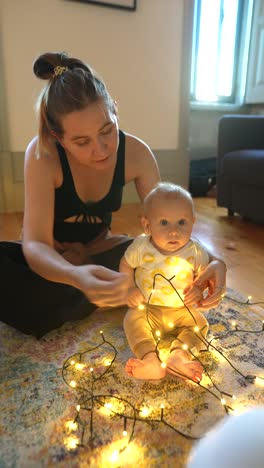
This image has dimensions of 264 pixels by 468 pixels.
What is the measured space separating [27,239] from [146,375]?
1.56 ft

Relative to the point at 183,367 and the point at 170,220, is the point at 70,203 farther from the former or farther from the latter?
the point at 183,367

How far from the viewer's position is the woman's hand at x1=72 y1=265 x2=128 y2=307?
0.76 metres

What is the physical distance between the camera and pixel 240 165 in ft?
6.93

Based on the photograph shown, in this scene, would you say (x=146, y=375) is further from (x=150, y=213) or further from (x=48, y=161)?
(x=48, y=161)

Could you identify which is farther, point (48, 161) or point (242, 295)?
point (242, 295)

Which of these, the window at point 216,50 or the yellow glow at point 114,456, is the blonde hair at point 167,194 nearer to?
the yellow glow at point 114,456

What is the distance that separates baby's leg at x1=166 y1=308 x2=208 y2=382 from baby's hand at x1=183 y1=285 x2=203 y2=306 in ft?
0.20

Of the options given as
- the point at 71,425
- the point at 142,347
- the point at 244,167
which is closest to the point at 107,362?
the point at 142,347

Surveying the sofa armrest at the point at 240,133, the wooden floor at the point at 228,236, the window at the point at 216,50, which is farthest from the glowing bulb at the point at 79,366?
the window at the point at 216,50

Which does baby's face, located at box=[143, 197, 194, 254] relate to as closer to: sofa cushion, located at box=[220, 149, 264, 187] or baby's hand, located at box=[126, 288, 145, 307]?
baby's hand, located at box=[126, 288, 145, 307]

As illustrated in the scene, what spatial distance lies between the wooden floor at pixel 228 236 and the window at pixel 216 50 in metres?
1.24

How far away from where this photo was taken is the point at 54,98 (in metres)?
0.91

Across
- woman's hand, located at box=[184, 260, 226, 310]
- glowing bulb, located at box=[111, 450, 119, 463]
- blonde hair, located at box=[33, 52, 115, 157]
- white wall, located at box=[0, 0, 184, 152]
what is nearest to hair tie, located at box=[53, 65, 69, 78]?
blonde hair, located at box=[33, 52, 115, 157]

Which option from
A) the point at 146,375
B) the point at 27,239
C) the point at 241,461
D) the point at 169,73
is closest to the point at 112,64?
the point at 169,73
